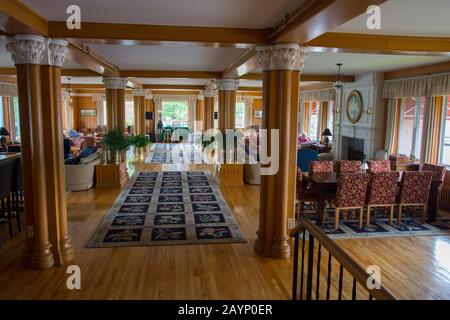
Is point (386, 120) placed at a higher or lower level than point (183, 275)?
higher

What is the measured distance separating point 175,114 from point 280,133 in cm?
1790

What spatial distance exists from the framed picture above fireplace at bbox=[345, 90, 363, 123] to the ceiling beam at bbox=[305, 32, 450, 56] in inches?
208

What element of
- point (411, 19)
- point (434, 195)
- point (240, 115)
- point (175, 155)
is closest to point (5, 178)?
point (411, 19)

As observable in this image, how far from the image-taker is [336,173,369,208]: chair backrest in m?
5.94

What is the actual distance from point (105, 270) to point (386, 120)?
312 inches

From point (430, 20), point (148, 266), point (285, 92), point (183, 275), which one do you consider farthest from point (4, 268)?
point (430, 20)

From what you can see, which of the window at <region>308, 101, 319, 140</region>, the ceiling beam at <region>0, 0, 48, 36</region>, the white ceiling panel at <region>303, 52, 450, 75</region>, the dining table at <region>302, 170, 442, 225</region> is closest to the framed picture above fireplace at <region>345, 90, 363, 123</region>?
the white ceiling panel at <region>303, 52, 450, 75</region>

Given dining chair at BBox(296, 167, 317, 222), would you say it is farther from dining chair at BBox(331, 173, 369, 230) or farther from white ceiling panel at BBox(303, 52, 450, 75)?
white ceiling panel at BBox(303, 52, 450, 75)

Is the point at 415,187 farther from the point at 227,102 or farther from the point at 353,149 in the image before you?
the point at 227,102

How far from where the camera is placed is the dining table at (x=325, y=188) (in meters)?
6.12

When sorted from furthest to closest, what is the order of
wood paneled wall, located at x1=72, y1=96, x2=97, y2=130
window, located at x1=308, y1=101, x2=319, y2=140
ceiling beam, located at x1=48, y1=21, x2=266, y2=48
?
wood paneled wall, located at x1=72, y1=96, x2=97, y2=130
window, located at x1=308, y1=101, x2=319, y2=140
ceiling beam, located at x1=48, y1=21, x2=266, y2=48

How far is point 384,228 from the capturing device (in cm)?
628
